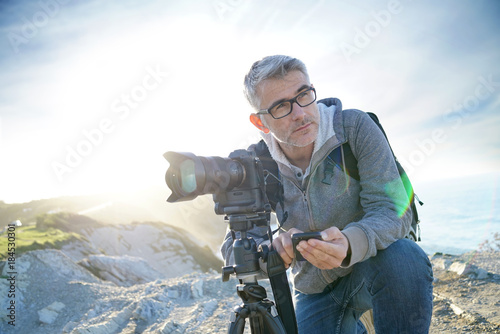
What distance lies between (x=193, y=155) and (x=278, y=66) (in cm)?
101

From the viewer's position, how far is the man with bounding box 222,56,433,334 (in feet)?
5.60

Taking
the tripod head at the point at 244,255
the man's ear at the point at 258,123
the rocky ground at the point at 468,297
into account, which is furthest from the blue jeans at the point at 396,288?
the rocky ground at the point at 468,297

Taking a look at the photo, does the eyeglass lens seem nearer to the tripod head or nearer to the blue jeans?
the tripod head

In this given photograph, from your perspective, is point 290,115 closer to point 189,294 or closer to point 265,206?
point 265,206

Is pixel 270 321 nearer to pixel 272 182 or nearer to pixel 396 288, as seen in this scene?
pixel 396 288

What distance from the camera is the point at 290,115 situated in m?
2.30

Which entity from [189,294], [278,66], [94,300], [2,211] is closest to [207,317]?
[189,294]

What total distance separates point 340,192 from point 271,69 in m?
0.98

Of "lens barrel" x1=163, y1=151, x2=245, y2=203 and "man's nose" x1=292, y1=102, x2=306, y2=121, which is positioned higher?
"man's nose" x1=292, y1=102, x2=306, y2=121

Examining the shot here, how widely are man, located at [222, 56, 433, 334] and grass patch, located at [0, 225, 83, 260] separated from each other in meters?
6.37

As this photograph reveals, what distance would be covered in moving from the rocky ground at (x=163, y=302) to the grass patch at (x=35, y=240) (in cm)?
148

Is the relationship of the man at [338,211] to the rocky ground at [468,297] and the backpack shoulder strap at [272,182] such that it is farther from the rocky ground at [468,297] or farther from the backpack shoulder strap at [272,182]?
the rocky ground at [468,297]

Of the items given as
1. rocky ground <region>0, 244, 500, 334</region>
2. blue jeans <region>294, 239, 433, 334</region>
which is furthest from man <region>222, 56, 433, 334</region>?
rocky ground <region>0, 244, 500, 334</region>

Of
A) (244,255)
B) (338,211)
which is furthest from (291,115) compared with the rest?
(244,255)
